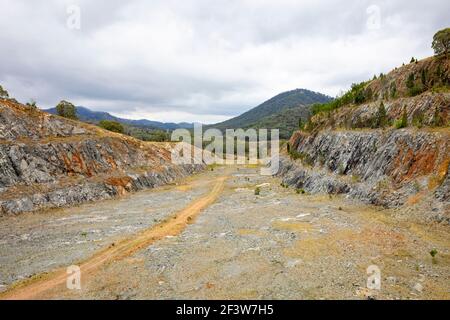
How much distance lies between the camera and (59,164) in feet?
140

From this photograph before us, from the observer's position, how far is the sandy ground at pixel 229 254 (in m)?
14.6

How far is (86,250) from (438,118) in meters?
31.3

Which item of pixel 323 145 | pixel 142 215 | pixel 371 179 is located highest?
pixel 323 145

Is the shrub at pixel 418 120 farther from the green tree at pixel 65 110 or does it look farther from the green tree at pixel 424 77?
the green tree at pixel 65 110

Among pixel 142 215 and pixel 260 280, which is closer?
pixel 260 280

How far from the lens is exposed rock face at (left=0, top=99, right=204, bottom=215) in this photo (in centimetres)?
3609

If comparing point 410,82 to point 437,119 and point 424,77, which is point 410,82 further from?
point 437,119

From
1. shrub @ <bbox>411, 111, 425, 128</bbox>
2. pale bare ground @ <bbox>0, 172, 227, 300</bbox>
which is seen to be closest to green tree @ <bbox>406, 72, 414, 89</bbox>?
shrub @ <bbox>411, 111, 425, 128</bbox>

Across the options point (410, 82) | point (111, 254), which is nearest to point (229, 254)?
point (111, 254)

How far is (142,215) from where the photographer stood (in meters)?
32.2

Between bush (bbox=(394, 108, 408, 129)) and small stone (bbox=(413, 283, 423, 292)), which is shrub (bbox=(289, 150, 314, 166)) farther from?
small stone (bbox=(413, 283, 423, 292))
